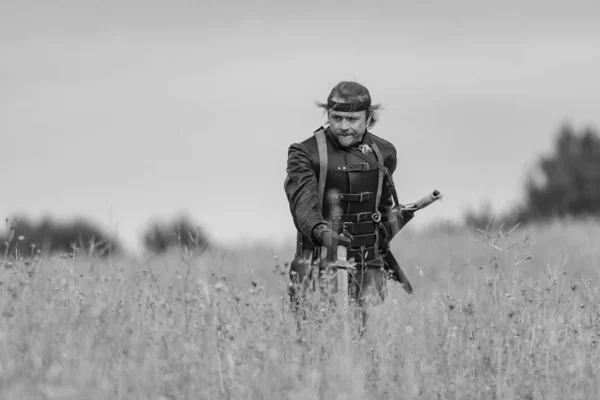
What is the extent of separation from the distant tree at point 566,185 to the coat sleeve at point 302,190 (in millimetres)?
39670

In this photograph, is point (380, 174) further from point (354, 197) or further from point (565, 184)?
point (565, 184)

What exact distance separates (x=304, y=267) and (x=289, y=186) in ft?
1.95

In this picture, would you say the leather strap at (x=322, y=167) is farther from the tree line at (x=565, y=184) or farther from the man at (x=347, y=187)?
the tree line at (x=565, y=184)

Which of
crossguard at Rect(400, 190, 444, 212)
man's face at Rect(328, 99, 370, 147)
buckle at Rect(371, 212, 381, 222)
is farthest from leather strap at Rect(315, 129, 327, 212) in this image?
crossguard at Rect(400, 190, 444, 212)

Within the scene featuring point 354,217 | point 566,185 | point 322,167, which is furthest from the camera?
point 566,185

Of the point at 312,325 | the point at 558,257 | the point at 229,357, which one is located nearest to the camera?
the point at 229,357

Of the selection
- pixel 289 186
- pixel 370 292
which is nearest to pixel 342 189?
pixel 289 186

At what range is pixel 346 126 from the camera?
6590 millimetres

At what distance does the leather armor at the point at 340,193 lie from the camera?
644 centimetres

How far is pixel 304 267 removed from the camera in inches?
262

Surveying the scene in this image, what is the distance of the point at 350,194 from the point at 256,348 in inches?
71.1

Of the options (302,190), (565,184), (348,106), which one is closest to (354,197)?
(302,190)

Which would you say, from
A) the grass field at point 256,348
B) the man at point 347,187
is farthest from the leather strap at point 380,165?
the grass field at point 256,348

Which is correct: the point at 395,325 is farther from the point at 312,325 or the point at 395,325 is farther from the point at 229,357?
the point at 229,357
